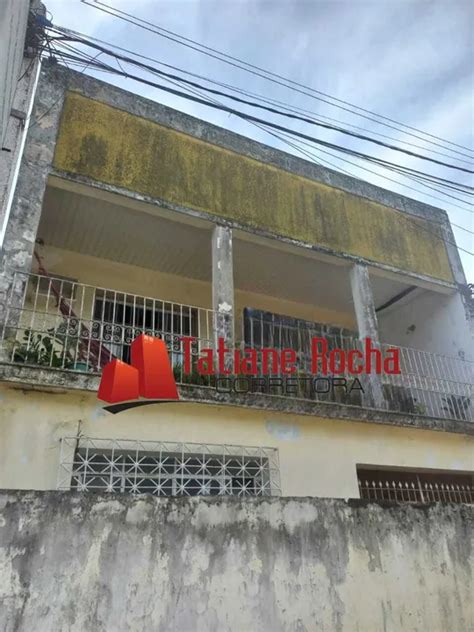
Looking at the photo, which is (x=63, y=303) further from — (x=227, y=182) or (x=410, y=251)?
(x=410, y=251)

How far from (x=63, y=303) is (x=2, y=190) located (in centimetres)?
220

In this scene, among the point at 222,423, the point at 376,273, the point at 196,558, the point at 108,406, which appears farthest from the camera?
the point at 376,273

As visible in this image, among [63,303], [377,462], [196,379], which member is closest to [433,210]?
[377,462]

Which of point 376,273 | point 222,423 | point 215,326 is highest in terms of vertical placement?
point 376,273

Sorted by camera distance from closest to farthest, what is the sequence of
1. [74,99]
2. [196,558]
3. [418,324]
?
1. [196,558]
2. [74,99]
3. [418,324]

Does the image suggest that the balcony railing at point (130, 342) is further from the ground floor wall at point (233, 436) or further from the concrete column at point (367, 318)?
the ground floor wall at point (233, 436)

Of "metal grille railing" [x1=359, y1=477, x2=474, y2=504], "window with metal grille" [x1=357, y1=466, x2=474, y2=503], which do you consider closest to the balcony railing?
"window with metal grille" [x1=357, y1=466, x2=474, y2=503]

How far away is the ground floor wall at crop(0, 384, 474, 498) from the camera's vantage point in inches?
159

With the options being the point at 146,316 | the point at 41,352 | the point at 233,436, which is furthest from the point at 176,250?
the point at 233,436

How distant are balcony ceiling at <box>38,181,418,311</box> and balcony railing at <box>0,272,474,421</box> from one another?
2.33 ft

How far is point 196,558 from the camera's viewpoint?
258cm

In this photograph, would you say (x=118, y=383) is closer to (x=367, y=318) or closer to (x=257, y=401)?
(x=257, y=401)

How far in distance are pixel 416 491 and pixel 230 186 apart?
5.10 m

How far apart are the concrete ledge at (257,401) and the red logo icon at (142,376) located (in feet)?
0.40
